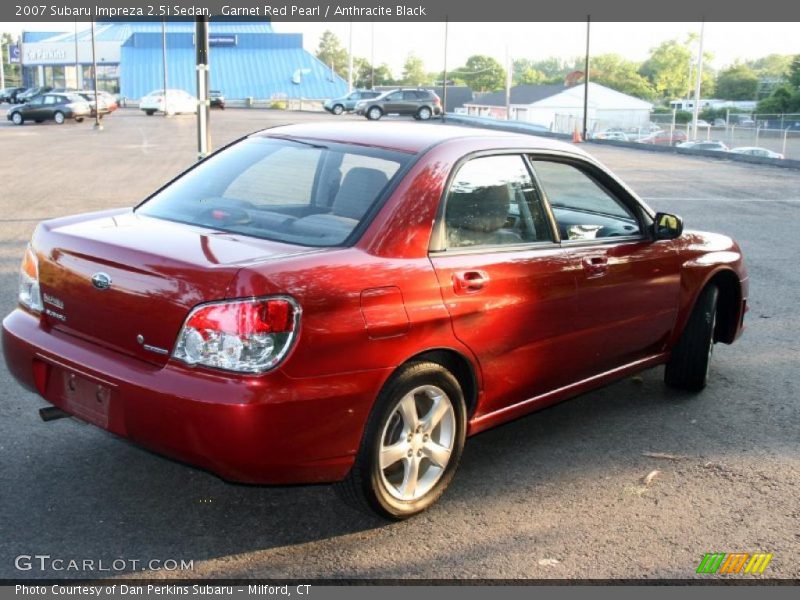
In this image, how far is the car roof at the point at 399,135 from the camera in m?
4.56

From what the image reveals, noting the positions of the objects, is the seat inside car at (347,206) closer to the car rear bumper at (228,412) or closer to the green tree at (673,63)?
the car rear bumper at (228,412)

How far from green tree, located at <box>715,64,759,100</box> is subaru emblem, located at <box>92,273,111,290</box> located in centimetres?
13008

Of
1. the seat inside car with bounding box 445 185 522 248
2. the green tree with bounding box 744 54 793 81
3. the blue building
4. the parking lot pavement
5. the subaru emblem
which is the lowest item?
the parking lot pavement

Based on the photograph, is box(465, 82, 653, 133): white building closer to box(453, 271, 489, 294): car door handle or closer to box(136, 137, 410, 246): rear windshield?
box(136, 137, 410, 246): rear windshield

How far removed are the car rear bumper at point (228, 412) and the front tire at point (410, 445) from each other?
108 mm

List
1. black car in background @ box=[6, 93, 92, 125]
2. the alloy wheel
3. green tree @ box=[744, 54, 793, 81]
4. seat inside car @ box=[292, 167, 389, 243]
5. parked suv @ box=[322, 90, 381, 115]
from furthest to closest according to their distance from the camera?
1. green tree @ box=[744, 54, 793, 81]
2. parked suv @ box=[322, 90, 381, 115]
3. black car in background @ box=[6, 93, 92, 125]
4. seat inside car @ box=[292, 167, 389, 243]
5. the alloy wheel

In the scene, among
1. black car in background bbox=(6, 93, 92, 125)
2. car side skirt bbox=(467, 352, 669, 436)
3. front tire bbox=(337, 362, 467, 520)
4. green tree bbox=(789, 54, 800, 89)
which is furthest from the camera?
green tree bbox=(789, 54, 800, 89)

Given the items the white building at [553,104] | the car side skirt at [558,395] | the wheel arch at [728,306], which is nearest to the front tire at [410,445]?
the car side skirt at [558,395]

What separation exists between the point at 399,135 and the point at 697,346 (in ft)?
7.89

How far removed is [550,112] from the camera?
98812 mm

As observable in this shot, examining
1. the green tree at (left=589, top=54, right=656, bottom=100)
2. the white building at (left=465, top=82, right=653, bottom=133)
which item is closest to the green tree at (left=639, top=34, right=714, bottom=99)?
the green tree at (left=589, top=54, right=656, bottom=100)

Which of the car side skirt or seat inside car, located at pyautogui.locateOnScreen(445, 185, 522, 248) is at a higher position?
seat inside car, located at pyautogui.locateOnScreen(445, 185, 522, 248)

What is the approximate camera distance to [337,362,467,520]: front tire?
12.6ft

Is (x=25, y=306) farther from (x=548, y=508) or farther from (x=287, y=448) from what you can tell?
(x=548, y=508)
